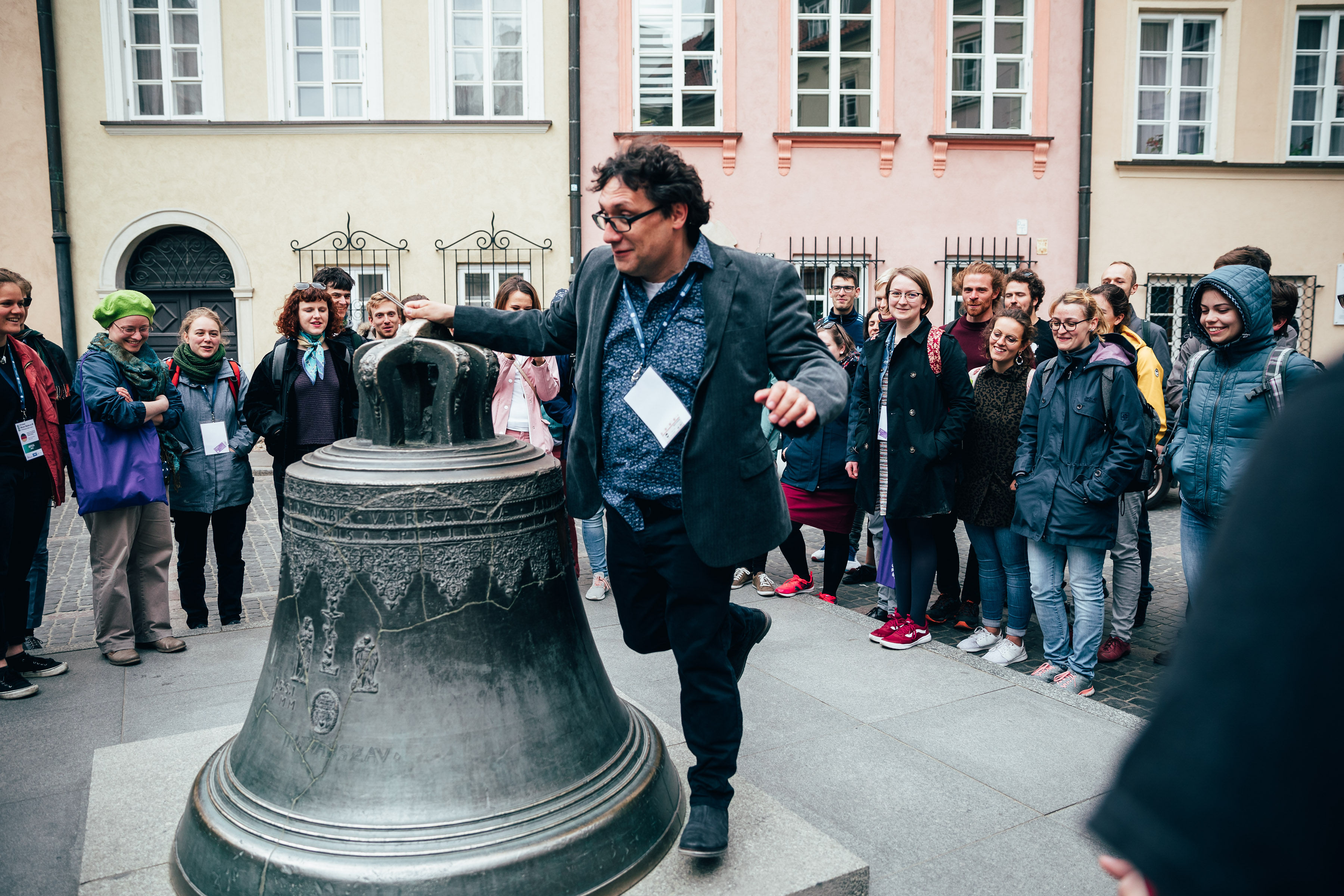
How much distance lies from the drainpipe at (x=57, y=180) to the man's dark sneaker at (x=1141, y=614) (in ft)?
40.1

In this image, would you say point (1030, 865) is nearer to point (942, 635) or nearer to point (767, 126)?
point (942, 635)

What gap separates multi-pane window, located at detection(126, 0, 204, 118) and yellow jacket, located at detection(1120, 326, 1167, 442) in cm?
1231

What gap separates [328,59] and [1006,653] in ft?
38.8

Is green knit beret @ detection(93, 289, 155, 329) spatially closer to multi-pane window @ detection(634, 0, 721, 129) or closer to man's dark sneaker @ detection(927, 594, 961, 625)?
man's dark sneaker @ detection(927, 594, 961, 625)

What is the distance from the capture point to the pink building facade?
13.4 meters

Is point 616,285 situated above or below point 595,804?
above

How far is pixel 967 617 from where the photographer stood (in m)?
5.98

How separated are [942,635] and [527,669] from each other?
3722 millimetres

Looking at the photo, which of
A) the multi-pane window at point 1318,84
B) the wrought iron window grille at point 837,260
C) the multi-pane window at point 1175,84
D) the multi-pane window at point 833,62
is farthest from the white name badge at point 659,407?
the multi-pane window at point 1318,84

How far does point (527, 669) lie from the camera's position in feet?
8.00

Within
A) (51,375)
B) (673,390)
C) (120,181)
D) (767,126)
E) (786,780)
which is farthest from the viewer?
(767,126)

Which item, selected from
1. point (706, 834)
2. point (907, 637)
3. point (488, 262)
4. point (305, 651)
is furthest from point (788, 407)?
point (488, 262)

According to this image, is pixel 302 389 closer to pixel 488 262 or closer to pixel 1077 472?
pixel 1077 472

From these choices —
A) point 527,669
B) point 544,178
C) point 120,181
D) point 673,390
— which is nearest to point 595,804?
point 527,669
